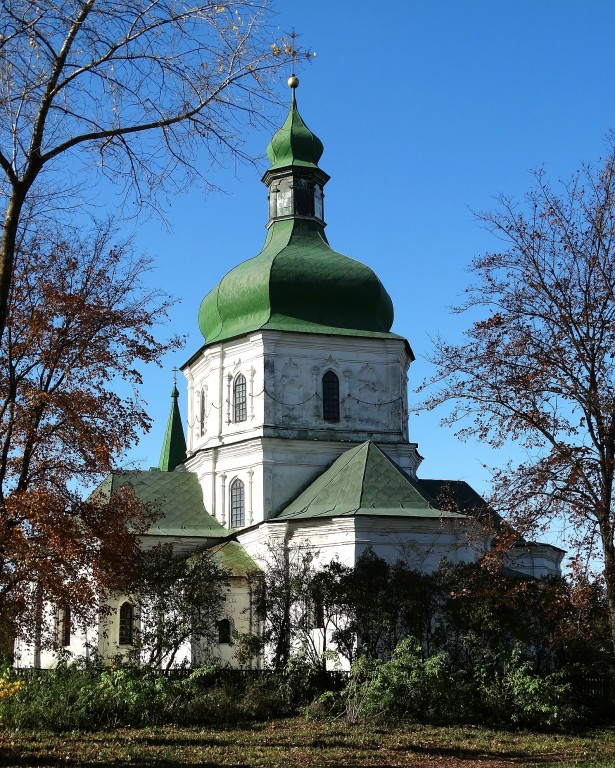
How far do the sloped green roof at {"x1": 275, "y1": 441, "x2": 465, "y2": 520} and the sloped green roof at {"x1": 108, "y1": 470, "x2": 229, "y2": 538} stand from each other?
341 cm

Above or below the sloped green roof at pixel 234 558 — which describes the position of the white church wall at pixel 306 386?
above

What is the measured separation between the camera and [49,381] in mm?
15758

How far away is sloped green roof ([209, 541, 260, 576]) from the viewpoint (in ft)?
98.7

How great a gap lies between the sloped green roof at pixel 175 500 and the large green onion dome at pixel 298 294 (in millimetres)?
5056

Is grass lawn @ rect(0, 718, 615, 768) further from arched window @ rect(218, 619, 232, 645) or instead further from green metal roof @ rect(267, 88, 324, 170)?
green metal roof @ rect(267, 88, 324, 170)

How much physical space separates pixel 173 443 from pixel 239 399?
14223mm

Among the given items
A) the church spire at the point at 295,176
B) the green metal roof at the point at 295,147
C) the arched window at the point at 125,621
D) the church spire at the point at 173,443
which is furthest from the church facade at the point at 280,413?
the church spire at the point at 173,443

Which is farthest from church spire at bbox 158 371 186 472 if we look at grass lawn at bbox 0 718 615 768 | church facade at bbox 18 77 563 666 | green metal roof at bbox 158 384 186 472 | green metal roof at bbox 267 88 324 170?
grass lawn at bbox 0 718 615 768

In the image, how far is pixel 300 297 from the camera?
34031mm

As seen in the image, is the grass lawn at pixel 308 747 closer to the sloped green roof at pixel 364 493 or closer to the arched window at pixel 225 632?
the sloped green roof at pixel 364 493

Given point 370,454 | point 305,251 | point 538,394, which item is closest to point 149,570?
point 370,454

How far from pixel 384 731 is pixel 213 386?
18.5 m

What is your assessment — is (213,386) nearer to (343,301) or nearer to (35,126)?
(343,301)

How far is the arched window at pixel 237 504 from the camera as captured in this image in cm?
3328
